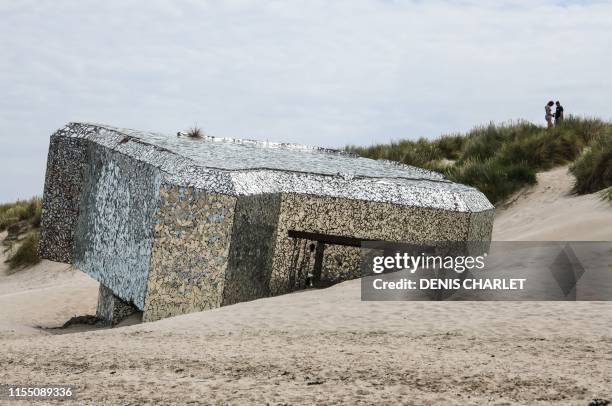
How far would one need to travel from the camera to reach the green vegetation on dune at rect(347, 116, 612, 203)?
14.1 metres

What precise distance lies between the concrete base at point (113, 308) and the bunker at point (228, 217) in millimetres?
14

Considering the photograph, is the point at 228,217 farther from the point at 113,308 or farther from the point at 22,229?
the point at 22,229

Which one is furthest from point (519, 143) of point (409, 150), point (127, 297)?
point (127, 297)

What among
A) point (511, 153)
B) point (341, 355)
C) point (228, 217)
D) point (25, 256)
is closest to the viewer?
point (341, 355)

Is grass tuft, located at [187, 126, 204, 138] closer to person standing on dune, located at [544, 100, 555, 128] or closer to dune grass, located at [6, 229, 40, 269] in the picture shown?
dune grass, located at [6, 229, 40, 269]

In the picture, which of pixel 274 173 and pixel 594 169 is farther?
pixel 594 169

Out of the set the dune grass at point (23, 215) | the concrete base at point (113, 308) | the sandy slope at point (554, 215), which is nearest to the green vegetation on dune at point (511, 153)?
the sandy slope at point (554, 215)

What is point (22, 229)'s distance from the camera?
18.3 m

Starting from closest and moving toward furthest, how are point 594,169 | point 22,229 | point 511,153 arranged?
1. point 594,169
2. point 511,153
3. point 22,229

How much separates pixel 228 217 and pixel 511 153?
1132 centimetres

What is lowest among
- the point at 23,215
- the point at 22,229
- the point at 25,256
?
the point at 25,256

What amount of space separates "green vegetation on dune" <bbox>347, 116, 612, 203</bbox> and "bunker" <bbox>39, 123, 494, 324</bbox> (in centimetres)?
633

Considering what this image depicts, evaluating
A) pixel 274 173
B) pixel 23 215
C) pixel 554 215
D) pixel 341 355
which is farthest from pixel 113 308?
pixel 23 215

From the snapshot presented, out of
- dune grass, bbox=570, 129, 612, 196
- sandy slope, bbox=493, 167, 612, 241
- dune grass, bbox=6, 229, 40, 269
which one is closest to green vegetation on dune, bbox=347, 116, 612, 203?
dune grass, bbox=570, 129, 612, 196
